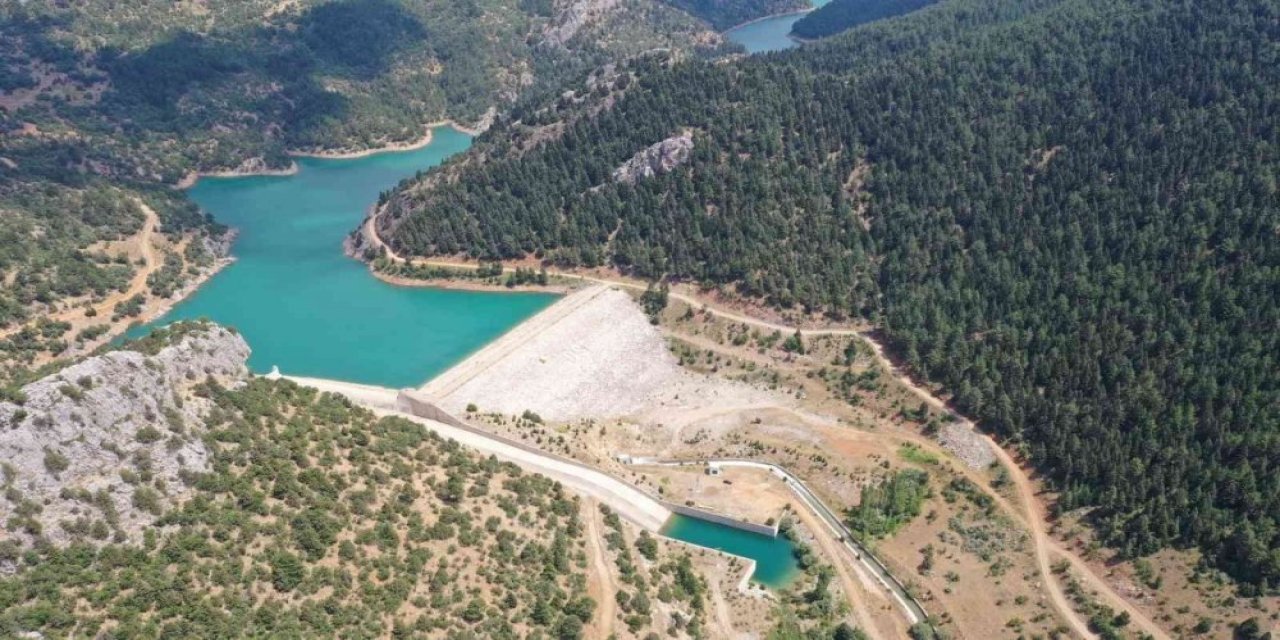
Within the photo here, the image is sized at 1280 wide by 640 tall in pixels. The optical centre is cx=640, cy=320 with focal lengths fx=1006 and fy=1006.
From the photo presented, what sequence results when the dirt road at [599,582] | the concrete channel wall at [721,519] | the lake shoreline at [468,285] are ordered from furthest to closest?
the lake shoreline at [468,285], the concrete channel wall at [721,519], the dirt road at [599,582]

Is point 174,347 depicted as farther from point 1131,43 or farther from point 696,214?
point 1131,43

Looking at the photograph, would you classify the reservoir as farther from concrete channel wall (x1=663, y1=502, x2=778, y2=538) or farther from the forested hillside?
the forested hillside

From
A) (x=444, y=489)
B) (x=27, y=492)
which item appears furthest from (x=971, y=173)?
(x=27, y=492)

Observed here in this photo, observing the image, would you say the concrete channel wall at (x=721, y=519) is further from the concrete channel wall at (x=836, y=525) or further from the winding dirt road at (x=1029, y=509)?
the winding dirt road at (x=1029, y=509)

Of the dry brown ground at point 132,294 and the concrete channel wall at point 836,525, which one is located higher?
the dry brown ground at point 132,294

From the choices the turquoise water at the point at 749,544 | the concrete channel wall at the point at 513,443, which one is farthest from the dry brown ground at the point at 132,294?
the turquoise water at the point at 749,544

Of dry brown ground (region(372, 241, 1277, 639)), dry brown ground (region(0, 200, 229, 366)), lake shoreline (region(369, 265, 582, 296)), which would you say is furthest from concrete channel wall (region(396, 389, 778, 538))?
dry brown ground (region(0, 200, 229, 366))

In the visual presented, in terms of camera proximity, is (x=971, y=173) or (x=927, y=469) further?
(x=971, y=173)
